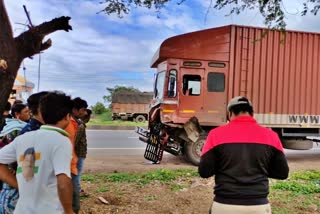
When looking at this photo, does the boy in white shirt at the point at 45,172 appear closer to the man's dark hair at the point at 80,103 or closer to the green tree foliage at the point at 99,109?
the man's dark hair at the point at 80,103

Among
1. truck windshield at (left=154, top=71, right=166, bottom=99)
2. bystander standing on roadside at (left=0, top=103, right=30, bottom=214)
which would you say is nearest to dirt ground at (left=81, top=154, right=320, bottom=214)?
bystander standing on roadside at (left=0, top=103, right=30, bottom=214)

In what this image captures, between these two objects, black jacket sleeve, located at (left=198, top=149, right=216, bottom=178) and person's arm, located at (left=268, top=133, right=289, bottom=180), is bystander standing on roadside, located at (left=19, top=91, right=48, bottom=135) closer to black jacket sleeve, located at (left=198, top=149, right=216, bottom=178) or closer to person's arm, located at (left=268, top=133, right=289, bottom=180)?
black jacket sleeve, located at (left=198, top=149, right=216, bottom=178)

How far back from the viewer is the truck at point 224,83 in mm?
9867

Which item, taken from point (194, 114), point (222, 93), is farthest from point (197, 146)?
point (222, 93)

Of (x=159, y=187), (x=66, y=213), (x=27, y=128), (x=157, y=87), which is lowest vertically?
(x=159, y=187)

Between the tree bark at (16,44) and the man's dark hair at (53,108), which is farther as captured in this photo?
the tree bark at (16,44)

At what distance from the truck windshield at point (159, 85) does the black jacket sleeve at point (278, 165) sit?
24.8 feet

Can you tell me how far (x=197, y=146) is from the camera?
33.3 feet

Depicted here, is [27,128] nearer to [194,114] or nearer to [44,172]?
[44,172]

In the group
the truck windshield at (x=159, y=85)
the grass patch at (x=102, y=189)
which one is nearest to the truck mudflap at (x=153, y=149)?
the truck windshield at (x=159, y=85)

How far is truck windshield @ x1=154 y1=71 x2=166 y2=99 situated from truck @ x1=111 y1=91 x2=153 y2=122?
21.1 metres

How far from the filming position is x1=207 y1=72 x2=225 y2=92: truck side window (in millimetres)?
10031

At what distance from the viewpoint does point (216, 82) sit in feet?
33.1

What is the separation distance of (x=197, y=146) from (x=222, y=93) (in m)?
1.53
